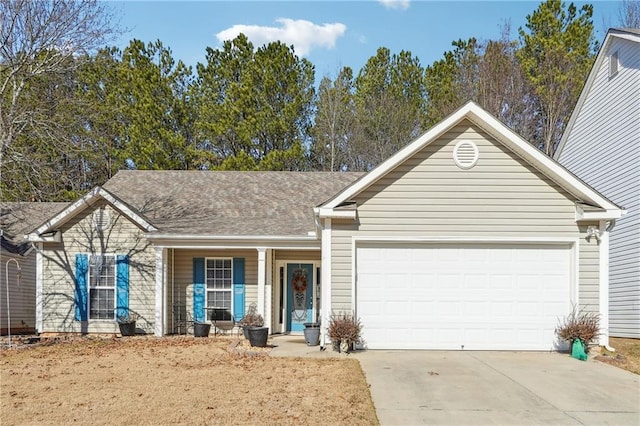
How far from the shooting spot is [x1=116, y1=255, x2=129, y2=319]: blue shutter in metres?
16.4

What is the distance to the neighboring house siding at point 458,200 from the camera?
12.4m

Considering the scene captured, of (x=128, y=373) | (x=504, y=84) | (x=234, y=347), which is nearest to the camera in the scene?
(x=128, y=373)

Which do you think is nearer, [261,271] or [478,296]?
[478,296]

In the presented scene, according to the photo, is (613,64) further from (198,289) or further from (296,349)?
(198,289)

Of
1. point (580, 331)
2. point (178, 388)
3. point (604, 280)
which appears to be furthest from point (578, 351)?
point (178, 388)

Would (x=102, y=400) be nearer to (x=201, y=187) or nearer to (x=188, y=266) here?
(x=188, y=266)

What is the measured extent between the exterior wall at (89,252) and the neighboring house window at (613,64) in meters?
14.2

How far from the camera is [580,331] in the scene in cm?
1160

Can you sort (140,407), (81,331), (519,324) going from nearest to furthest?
(140,407), (519,324), (81,331)

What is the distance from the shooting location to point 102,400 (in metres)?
8.05

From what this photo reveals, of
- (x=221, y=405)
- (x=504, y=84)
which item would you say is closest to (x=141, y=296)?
(x=221, y=405)

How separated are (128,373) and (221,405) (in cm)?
311

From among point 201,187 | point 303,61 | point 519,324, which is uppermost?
point 303,61

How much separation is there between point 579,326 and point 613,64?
9754mm
